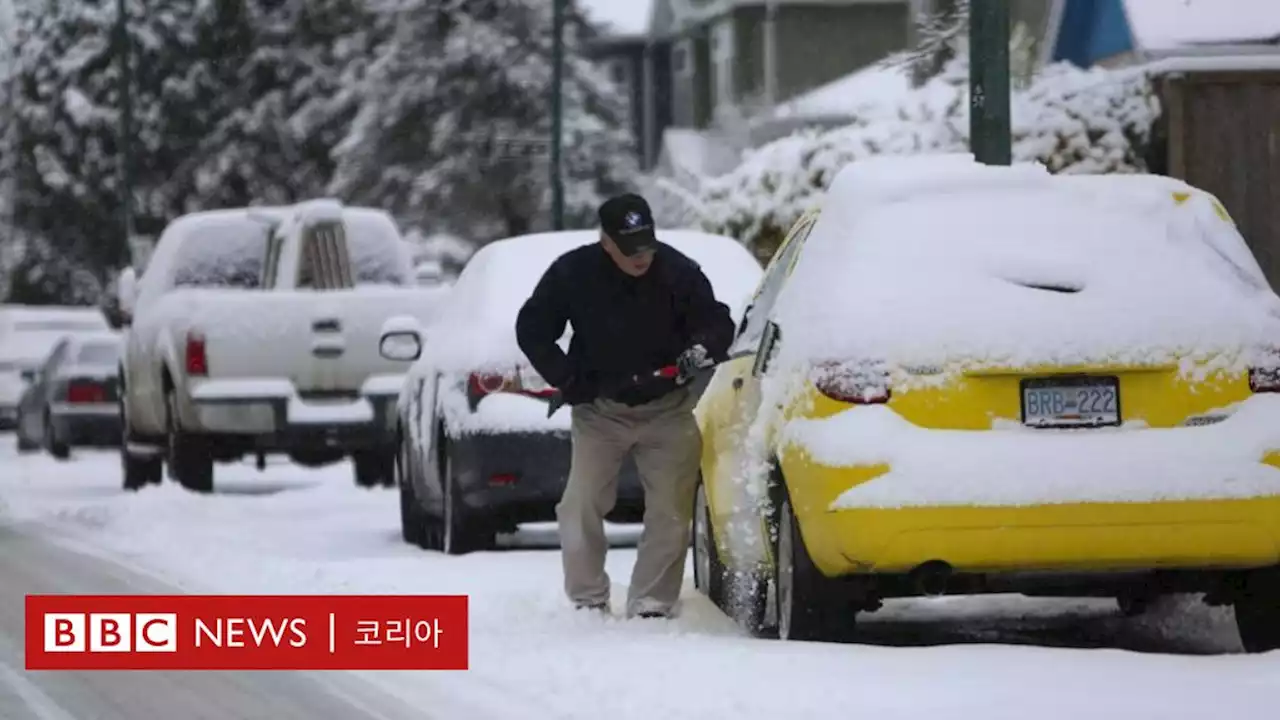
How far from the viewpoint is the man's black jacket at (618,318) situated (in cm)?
1091

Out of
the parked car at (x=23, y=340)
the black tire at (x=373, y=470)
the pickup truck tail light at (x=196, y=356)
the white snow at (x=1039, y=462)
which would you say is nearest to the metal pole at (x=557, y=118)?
the parked car at (x=23, y=340)

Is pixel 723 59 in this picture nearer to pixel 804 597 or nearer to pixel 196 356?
pixel 196 356

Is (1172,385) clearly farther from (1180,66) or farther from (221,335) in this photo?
(1180,66)

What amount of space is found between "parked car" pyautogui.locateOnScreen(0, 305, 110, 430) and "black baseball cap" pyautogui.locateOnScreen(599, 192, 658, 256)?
1054 inches

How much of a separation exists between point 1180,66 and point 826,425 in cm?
1297

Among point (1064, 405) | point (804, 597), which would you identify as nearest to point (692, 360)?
point (804, 597)

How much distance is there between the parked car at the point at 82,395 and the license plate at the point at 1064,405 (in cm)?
1986

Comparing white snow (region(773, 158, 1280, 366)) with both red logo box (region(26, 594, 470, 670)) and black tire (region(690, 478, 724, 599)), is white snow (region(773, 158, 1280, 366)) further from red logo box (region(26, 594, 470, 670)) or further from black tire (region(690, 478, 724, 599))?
red logo box (region(26, 594, 470, 670))

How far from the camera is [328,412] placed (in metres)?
19.5

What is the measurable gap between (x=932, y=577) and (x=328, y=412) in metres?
10.5

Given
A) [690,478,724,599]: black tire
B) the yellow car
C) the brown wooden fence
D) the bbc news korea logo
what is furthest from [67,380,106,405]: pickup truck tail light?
the yellow car

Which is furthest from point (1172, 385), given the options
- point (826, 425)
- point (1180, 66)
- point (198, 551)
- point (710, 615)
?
point (1180, 66)

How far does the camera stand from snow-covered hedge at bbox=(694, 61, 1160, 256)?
72.5ft

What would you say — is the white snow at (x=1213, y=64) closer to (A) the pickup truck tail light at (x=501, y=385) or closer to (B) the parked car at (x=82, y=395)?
(A) the pickup truck tail light at (x=501, y=385)
